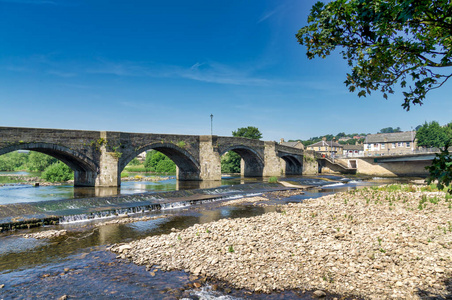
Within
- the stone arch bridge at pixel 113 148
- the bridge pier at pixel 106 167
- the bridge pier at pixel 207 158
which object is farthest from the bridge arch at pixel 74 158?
the bridge pier at pixel 207 158

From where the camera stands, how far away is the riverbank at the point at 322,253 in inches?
323

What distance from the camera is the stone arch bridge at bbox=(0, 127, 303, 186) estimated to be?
89.9 feet

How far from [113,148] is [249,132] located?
53574mm

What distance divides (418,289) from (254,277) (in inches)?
169

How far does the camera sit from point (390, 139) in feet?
310

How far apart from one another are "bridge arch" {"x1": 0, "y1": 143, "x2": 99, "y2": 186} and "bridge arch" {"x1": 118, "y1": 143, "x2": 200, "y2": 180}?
427 centimetres

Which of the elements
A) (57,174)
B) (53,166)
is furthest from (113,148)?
(53,166)

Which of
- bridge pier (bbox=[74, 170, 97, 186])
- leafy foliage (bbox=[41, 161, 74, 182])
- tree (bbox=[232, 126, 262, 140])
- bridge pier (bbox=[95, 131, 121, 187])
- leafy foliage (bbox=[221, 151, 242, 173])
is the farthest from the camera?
tree (bbox=[232, 126, 262, 140])

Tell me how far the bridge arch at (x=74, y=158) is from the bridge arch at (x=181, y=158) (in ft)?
14.0

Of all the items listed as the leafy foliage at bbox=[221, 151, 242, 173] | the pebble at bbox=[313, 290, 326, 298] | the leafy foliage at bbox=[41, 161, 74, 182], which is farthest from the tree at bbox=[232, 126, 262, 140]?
the pebble at bbox=[313, 290, 326, 298]

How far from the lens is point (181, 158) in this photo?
43.9m

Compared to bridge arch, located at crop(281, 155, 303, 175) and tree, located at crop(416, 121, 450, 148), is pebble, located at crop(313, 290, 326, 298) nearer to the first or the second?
bridge arch, located at crop(281, 155, 303, 175)

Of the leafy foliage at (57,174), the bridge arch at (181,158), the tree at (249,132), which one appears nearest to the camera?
the bridge arch at (181,158)

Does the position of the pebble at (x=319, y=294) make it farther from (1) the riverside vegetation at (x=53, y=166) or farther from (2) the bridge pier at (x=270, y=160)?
(2) the bridge pier at (x=270, y=160)
